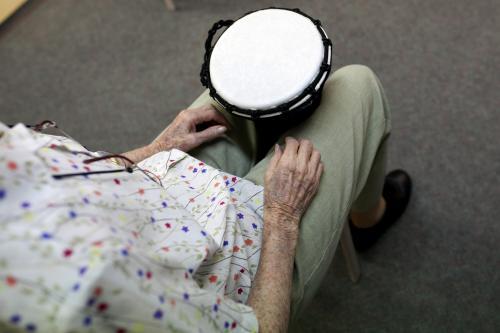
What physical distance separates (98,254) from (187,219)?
0.20 meters

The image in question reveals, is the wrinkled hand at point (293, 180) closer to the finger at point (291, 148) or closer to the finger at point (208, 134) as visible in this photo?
the finger at point (291, 148)

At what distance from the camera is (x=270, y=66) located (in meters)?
0.86

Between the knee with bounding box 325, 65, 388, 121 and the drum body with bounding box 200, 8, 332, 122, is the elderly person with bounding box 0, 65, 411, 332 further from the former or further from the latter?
the drum body with bounding box 200, 8, 332, 122

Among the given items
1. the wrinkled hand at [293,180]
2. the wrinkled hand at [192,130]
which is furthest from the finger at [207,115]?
the wrinkled hand at [293,180]

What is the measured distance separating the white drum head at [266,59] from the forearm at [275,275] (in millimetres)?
229

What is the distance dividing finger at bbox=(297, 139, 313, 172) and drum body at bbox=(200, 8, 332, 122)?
6cm

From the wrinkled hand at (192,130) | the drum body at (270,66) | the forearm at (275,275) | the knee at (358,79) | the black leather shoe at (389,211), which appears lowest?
the black leather shoe at (389,211)

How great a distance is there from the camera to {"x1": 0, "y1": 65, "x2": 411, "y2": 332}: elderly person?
48cm

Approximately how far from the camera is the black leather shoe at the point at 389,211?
4.30 ft

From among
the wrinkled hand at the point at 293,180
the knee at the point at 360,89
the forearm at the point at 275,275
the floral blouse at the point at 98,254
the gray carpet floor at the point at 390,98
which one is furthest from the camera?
the gray carpet floor at the point at 390,98

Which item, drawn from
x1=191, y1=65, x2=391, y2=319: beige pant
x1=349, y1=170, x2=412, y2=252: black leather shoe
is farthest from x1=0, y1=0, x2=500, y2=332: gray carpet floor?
x1=191, y1=65, x2=391, y2=319: beige pant

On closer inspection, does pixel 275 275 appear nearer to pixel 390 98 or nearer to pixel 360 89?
pixel 360 89

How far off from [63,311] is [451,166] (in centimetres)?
125

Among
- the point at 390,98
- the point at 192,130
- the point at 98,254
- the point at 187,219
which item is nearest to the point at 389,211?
the point at 390,98
